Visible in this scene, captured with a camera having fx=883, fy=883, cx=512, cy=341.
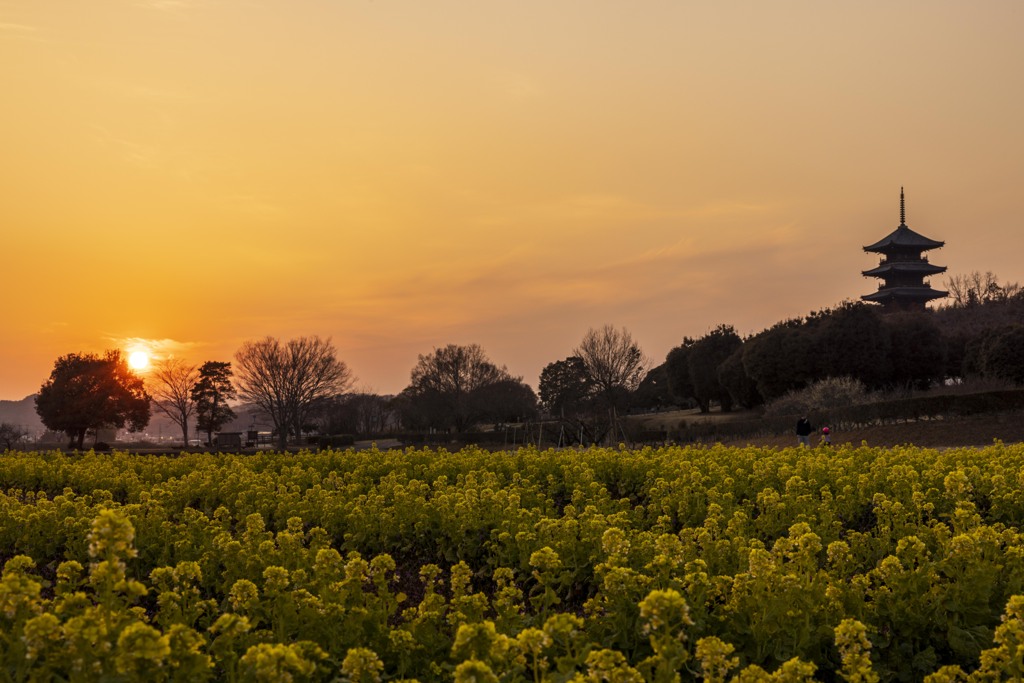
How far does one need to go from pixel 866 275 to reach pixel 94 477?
9060 centimetres

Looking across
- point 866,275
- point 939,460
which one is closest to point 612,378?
point 866,275

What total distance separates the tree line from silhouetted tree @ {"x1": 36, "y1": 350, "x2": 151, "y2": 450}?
0.11 m

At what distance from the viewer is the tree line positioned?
50438 millimetres

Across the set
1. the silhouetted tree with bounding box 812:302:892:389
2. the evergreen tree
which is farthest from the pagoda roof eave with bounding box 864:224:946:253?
the evergreen tree

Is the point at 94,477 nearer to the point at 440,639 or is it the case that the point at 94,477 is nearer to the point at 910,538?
the point at 440,639

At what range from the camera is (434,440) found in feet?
183

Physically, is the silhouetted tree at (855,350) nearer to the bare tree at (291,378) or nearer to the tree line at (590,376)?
the tree line at (590,376)

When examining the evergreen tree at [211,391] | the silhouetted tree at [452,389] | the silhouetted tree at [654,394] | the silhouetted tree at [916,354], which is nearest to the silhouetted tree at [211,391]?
the evergreen tree at [211,391]

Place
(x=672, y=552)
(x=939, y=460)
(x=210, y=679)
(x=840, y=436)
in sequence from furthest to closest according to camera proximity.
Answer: (x=840, y=436) < (x=939, y=460) < (x=672, y=552) < (x=210, y=679)

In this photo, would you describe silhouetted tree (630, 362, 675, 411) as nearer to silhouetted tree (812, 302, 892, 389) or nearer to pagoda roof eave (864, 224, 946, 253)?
pagoda roof eave (864, 224, 946, 253)

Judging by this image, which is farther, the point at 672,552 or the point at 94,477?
the point at 94,477

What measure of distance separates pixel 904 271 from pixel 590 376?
39.0m

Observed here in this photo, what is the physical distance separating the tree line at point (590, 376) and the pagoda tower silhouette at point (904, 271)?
324cm

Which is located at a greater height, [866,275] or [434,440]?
[866,275]
